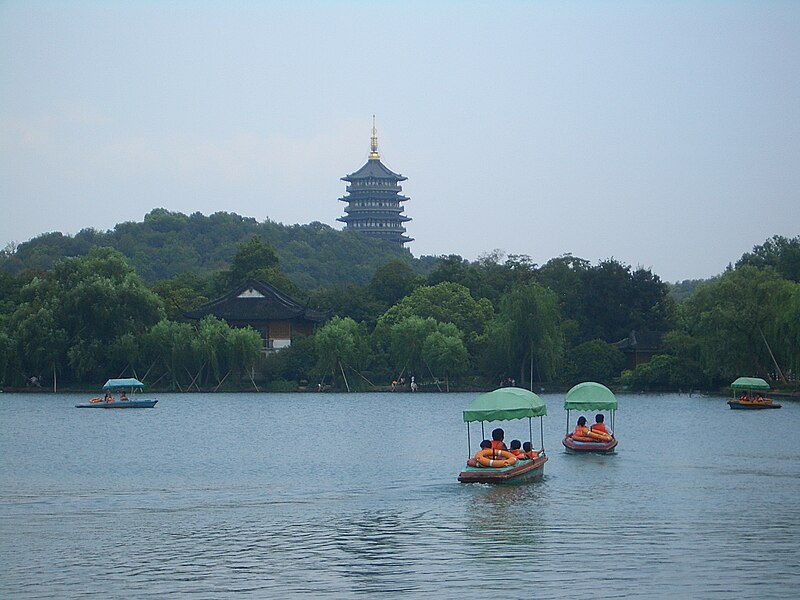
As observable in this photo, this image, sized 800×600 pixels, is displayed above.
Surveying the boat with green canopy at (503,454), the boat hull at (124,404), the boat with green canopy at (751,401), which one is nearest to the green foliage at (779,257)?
the boat with green canopy at (751,401)

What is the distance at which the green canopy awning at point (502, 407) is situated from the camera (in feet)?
77.6

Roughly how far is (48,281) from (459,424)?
33.0 m

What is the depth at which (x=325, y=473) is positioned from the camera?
27.3 metres

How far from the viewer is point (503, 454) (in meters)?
23.0

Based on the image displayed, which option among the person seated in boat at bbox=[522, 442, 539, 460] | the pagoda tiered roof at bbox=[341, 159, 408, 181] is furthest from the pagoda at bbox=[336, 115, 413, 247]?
the person seated in boat at bbox=[522, 442, 539, 460]

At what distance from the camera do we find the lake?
14.9 m

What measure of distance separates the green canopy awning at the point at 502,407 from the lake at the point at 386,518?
4.69ft

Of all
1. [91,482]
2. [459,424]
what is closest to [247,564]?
[91,482]

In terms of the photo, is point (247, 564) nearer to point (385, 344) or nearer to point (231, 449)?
point (231, 449)

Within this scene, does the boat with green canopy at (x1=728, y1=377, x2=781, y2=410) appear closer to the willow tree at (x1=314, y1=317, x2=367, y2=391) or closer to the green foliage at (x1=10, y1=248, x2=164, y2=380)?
the willow tree at (x1=314, y1=317, x2=367, y2=391)

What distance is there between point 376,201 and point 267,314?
208 ft

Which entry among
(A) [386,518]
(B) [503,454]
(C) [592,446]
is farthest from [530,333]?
(A) [386,518]

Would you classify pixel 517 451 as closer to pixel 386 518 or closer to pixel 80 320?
pixel 386 518

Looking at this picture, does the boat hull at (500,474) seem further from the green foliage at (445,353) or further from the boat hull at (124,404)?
the green foliage at (445,353)
